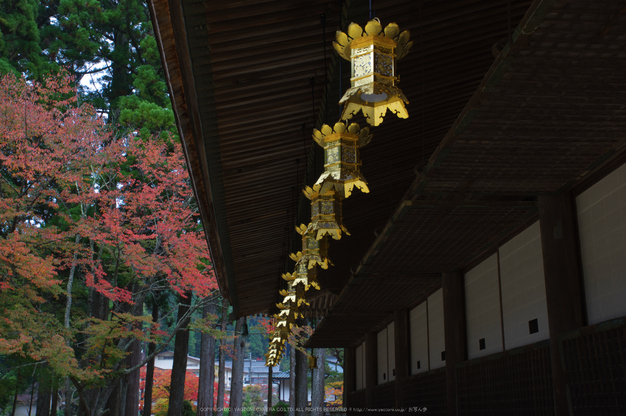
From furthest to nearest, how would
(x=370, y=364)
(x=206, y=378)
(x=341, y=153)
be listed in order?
(x=206, y=378)
(x=370, y=364)
(x=341, y=153)

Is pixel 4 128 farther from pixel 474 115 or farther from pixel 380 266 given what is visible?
pixel 474 115

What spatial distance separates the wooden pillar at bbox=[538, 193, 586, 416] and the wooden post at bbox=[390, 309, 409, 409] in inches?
291

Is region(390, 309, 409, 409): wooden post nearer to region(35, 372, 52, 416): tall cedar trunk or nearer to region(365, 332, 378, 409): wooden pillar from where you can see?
region(365, 332, 378, 409): wooden pillar

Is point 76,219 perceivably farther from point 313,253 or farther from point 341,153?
point 341,153

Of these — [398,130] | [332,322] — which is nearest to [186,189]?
[332,322]

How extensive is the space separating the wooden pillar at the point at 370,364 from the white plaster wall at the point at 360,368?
234 centimetres

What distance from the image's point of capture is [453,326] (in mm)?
10164

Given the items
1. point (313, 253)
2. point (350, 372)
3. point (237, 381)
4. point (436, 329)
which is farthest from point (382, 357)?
point (313, 253)

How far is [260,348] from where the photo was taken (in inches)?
2502

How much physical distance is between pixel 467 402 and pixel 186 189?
46.7ft

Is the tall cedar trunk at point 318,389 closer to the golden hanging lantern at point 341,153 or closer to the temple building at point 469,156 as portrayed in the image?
the temple building at point 469,156

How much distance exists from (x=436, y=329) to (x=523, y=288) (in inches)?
163

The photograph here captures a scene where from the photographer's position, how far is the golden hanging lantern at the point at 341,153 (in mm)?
4914

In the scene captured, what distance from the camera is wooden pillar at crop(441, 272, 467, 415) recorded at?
982cm
